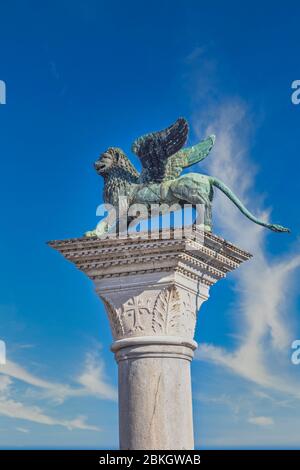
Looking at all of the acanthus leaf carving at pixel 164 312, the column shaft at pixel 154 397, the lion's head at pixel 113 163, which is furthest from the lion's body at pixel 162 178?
the column shaft at pixel 154 397

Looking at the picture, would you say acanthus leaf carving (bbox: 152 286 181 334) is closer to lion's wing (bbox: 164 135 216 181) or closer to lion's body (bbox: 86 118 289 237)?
lion's body (bbox: 86 118 289 237)

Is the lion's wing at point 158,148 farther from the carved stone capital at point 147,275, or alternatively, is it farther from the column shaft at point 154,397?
the column shaft at point 154,397

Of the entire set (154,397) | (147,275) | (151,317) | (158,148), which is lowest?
(154,397)

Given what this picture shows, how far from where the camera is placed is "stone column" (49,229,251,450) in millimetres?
13938

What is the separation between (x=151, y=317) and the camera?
47.0 feet

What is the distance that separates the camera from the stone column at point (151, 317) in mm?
13938

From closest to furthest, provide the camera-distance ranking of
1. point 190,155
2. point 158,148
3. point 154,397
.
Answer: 1. point 154,397
2. point 158,148
3. point 190,155

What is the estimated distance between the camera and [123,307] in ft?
47.5

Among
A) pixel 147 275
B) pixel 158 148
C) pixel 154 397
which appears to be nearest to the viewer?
pixel 154 397

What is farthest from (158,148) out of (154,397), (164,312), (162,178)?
(154,397)

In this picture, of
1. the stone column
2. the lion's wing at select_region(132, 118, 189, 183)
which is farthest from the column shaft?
the lion's wing at select_region(132, 118, 189, 183)

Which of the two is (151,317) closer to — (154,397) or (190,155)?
(154,397)
